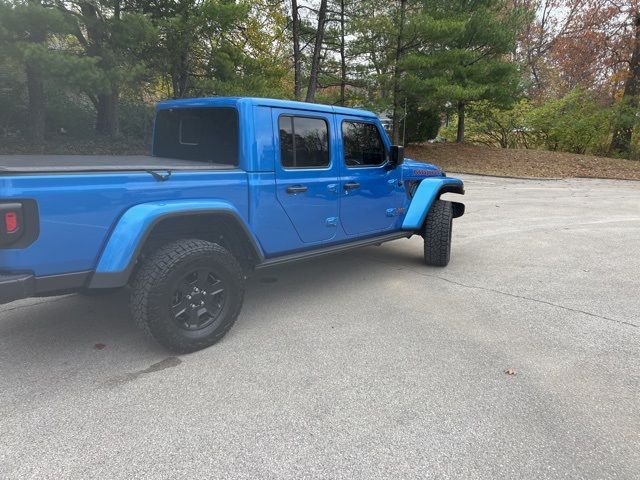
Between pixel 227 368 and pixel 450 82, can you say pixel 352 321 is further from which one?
pixel 450 82

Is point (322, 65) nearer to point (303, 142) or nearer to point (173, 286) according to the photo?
point (303, 142)

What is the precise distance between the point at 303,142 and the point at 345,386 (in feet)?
6.70

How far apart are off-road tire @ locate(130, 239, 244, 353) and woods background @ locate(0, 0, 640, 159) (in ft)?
26.4

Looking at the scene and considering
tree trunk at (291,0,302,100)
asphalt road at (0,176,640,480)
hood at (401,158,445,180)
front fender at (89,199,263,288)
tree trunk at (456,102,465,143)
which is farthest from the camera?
tree trunk at (456,102,465,143)

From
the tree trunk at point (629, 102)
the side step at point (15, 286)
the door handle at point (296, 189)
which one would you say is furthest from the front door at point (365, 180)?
the tree trunk at point (629, 102)

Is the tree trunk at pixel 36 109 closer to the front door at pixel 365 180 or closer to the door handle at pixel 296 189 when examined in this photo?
the front door at pixel 365 180

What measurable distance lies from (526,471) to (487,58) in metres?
19.7

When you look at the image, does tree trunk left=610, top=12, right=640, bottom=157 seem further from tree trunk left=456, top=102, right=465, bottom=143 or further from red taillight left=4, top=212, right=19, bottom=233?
red taillight left=4, top=212, right=19, bottom=233

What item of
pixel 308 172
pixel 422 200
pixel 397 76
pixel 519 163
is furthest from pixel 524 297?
pixel 519 163

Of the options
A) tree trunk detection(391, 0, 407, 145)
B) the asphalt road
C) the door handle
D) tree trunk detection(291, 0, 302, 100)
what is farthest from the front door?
tree trunk detection(291, 0, 302, 100)

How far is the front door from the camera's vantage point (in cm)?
417

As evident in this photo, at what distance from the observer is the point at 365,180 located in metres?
4.33

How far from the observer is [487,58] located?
736 inches

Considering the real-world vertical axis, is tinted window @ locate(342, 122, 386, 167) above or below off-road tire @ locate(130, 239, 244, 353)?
above
